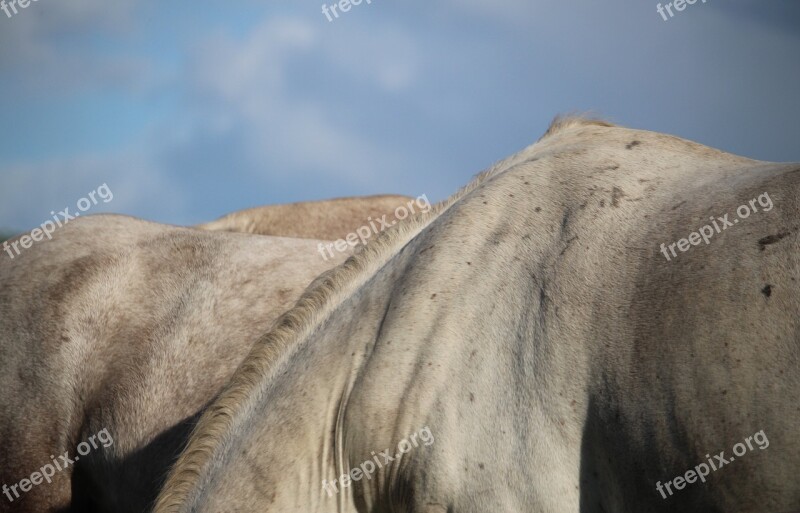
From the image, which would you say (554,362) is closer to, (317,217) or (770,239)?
(770,239)

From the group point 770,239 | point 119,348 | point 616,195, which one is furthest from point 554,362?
point 119,348

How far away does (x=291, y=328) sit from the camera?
3438mm

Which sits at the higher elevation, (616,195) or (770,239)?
(616,195)

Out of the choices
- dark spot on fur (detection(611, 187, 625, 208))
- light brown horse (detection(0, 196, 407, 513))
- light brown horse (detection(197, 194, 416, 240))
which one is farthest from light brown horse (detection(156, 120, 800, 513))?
light brown horse (detection(197, 194, 416, 240))

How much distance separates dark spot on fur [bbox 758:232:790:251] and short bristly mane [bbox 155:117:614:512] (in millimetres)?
1204

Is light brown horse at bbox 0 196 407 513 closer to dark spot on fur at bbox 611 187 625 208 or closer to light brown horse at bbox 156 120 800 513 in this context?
light brown horse at bbox 156 120 800 513

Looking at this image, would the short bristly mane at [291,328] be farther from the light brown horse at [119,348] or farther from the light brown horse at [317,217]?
the light brown horse at [317,217]

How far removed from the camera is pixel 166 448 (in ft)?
14.4

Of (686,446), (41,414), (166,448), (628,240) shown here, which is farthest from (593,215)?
(41,414)

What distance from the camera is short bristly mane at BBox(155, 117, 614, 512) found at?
3.22 meters

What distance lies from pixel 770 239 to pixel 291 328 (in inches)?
72.1

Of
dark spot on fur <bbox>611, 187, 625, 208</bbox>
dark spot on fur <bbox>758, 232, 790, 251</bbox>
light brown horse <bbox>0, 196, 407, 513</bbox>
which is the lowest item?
dark spot on fur <bbox>758, 232, 790, 251</bbox>

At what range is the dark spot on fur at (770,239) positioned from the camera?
2.43 meters

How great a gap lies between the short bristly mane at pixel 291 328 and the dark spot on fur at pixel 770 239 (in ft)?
3.95
